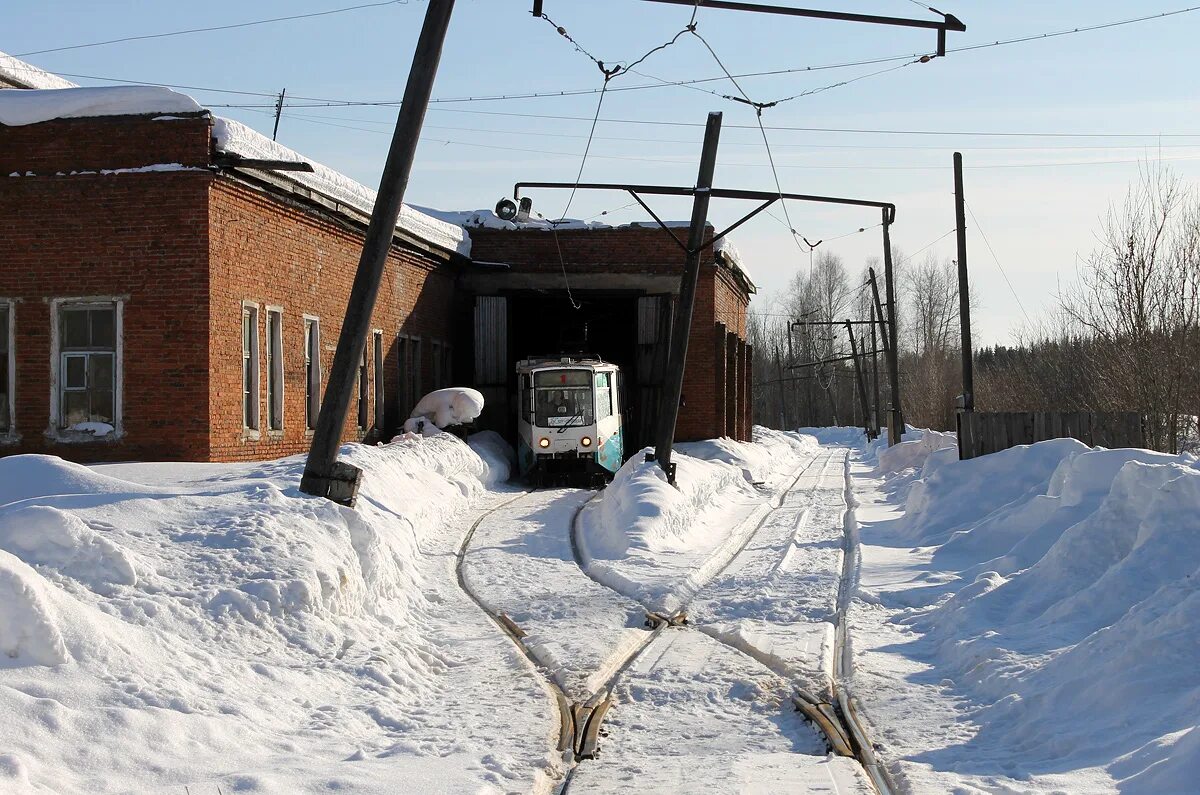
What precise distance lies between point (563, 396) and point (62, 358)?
11.5 metres

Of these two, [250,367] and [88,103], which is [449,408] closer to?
[250,367]

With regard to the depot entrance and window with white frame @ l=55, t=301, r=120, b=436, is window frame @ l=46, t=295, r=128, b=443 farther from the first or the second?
the depot entrance

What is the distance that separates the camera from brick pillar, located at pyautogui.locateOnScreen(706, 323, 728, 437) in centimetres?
3519

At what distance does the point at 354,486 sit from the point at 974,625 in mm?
6353

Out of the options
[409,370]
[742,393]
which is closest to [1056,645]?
[409,370]

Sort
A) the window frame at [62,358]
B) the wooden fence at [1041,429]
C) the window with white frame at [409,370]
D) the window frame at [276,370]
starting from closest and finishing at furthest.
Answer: the window frame at [62,358]
the window frame at [276,370]
the wooden fence at [1041,429]
the window with white frame at [409,370]

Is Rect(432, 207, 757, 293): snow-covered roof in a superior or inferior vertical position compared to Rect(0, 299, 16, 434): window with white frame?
superior

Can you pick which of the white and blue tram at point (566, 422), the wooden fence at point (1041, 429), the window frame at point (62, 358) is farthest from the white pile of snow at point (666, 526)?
the window frame at point (62, 358)

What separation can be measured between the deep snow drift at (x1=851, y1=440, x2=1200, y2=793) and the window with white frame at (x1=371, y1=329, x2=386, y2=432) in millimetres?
14406

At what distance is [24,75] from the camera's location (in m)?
24.6

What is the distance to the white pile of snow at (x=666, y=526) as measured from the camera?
1413 centimetres

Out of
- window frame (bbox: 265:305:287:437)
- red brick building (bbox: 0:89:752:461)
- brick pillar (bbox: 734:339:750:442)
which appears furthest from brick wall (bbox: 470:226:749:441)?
window frame (bbox: 265:305:287:437)

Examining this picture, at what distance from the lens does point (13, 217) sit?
18.3m

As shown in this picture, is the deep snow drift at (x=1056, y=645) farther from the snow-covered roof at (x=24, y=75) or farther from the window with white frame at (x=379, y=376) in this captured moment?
the snow-covered roof at (x=24, y=75)
